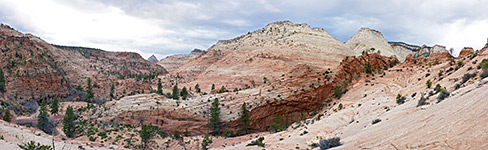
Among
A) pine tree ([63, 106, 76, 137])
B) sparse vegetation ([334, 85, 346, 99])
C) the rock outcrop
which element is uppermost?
the rock outcrop

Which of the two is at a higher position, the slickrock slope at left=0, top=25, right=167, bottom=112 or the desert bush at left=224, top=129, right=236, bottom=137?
the slickrock slope at left=0, top=25, right=167, bottom=112

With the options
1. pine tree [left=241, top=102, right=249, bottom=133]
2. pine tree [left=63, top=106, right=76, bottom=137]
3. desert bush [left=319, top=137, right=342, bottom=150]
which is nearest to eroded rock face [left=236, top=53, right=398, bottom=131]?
pine tree [left=241, top=102, right=249, bottom=133]

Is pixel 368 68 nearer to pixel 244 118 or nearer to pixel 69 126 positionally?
pixel 244 118

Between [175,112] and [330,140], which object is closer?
[330,140]

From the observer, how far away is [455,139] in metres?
7.49

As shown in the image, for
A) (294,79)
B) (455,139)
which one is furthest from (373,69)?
(455,139)

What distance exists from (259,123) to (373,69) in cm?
1989

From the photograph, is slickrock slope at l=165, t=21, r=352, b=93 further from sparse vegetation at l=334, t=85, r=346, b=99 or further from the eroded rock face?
sparse vegetation at l=334, t=85, r=346, b=99

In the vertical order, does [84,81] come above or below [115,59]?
below

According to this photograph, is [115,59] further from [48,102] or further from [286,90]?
[286,90]

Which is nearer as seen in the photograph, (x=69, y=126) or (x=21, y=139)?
(x=21, y=139)

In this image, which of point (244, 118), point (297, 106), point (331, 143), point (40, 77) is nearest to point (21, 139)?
point (331, 143)

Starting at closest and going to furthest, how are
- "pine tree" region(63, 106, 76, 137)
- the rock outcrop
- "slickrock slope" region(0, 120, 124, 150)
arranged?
"slickrock slope" region(0, 120, 124, 150)
"pine tree" region(63, 106, 76, 137)
the rock outcrop

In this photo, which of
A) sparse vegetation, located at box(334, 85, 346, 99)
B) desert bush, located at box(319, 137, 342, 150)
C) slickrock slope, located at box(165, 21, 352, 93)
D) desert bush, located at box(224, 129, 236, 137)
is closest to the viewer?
desert bush, located at box(319, 137, 342, 150)
